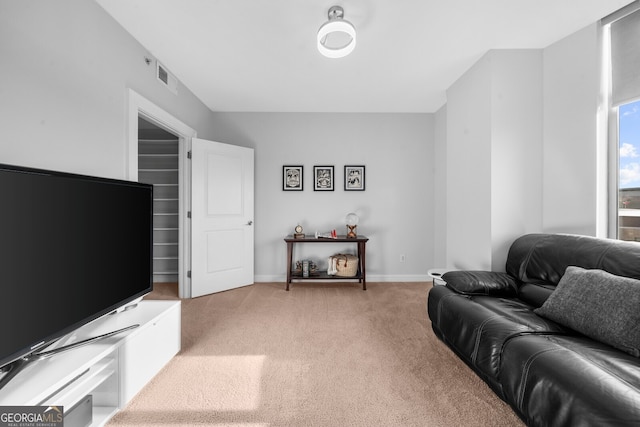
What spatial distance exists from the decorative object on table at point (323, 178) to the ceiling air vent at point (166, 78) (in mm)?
1954

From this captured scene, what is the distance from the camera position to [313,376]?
5.62ft

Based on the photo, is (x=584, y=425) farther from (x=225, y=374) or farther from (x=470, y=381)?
(x=225, y=374)

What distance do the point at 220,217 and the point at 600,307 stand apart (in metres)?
3.46

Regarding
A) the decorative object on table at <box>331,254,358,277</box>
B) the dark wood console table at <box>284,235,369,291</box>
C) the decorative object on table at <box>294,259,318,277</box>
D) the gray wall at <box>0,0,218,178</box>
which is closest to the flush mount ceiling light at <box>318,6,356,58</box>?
the gray wall at <box>0,0,218,178</box>

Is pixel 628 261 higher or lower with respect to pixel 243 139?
lower

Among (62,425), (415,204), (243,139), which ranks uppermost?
(243,139)

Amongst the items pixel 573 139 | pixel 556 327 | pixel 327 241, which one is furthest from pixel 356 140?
pixel 556 327

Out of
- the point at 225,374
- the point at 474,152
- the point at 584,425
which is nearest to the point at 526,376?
the point at 584,425

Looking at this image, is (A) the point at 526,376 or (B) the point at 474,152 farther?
(B) the point at 474,152

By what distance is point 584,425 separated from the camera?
900 millimetres

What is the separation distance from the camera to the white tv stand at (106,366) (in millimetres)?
1021

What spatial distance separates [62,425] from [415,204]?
12.9 ft

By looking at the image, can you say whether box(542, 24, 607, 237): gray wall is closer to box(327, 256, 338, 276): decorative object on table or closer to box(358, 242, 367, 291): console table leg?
box(358, 242, 367, 291): console table leg

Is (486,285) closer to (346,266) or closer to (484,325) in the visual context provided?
(484,325)
